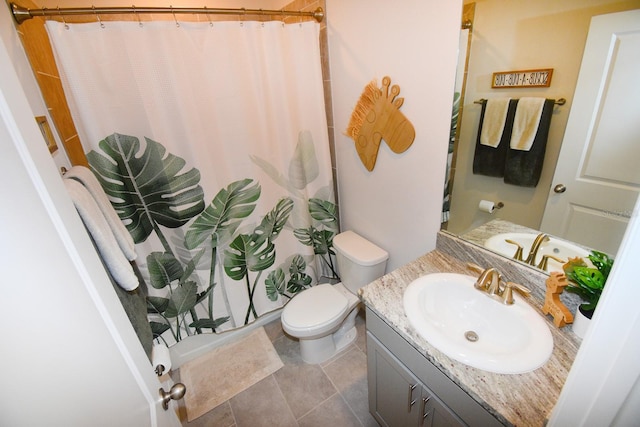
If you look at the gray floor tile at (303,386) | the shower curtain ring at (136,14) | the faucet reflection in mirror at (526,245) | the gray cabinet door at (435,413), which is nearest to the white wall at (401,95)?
the faucet reflection in mirror at (526,245)

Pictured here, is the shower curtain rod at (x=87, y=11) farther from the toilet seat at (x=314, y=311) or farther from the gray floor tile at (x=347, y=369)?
the gray floor tile at (x=347, y=369)

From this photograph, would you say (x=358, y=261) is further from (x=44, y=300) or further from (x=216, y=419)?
(x=44, y=300)

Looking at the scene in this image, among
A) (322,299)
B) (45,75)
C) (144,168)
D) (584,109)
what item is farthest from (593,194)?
(45,75)

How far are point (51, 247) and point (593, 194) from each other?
136 centimetres

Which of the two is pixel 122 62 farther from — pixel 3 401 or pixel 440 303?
pixel 440 303

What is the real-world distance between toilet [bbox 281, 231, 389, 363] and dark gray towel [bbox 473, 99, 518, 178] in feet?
2.48

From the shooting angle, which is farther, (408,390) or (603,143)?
(408,390)

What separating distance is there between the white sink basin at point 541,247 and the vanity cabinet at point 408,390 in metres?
0.58

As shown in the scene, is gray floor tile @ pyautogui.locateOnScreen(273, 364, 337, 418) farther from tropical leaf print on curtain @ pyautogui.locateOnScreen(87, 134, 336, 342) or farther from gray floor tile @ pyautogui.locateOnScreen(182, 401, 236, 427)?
tropical leaf print on curtain @ pyautogui.locateOnScreen(87, 134, 336, 342)

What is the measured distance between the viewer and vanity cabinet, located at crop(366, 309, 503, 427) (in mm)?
812

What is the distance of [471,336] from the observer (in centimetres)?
100

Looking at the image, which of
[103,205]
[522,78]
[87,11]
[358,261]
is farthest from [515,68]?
[87,11]

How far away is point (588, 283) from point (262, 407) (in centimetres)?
162

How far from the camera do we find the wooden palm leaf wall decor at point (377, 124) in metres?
1.36
